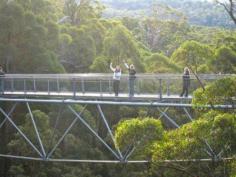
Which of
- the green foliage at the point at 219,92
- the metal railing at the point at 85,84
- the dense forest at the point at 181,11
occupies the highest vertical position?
the dense forest at the point at 181,11

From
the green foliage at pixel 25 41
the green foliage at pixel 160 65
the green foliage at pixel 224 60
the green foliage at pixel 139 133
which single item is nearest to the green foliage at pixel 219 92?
the green foliage at pixel 139 133

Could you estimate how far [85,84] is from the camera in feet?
65.9

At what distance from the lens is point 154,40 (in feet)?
177

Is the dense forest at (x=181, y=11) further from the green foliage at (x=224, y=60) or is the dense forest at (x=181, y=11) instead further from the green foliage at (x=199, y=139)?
the green foliage at (x=199, y=139)

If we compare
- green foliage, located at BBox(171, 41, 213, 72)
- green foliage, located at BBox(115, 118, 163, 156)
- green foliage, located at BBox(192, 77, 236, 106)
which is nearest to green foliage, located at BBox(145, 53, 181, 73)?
green foliage, located at BBox(171, 41, 213, 72)

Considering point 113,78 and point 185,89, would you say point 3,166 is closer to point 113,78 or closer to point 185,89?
point 113,78

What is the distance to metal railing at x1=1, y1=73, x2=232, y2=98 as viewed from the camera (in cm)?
1941

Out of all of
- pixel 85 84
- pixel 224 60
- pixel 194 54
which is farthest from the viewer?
pixel 194 54

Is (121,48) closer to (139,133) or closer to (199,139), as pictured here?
(139,133)

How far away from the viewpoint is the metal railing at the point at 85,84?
19.4 meters

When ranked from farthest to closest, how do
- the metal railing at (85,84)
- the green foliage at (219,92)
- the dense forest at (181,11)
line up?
the dense forest at (181,11) < the metal railing at (85,84) < the green foliage at (219,92)

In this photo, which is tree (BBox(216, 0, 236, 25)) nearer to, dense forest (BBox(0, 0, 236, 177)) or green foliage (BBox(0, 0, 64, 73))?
dense forest (BBox(0, 0, 236, 177))

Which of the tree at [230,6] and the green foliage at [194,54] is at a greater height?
the tree at [230,6]

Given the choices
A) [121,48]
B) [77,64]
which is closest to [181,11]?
[77,64]
